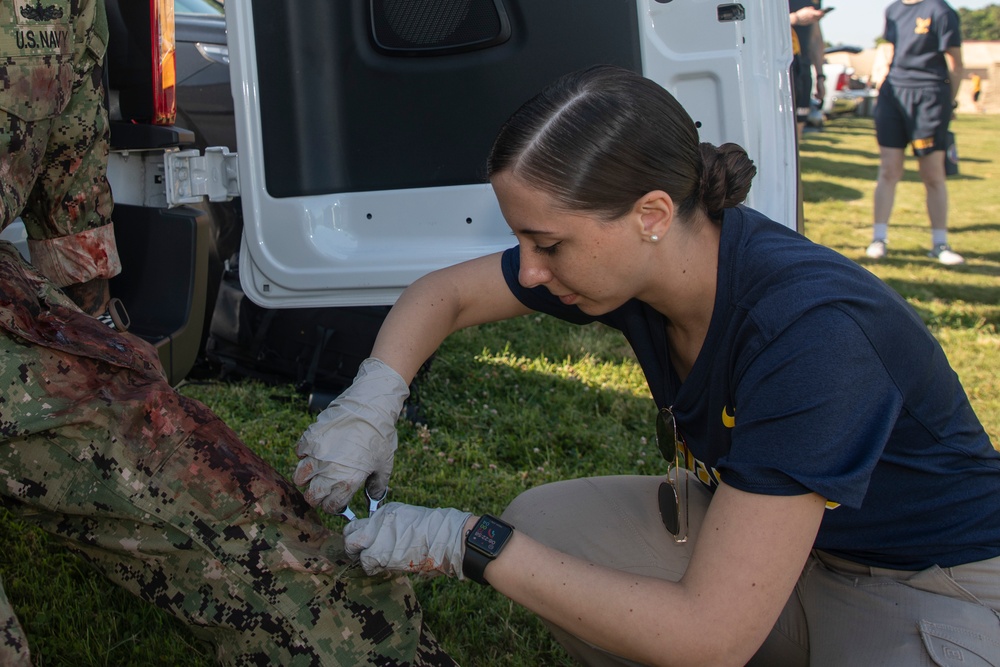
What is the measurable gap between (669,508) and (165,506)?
92cm

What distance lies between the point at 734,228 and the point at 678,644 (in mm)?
639

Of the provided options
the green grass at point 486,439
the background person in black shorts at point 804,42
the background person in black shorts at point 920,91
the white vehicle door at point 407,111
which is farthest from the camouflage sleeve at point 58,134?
the background person in black shorts at point 920,91

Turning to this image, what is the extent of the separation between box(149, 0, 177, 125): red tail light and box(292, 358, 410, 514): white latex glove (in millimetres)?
1016

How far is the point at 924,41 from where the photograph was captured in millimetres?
5926

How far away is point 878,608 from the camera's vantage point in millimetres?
1548

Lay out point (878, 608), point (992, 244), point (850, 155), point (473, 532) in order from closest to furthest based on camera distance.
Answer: point (473, 532) → point (878, 608) → point (992, 244) → point (850, 155)

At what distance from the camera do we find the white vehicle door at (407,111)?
226 cm

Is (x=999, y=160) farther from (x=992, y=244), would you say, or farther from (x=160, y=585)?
(x=160, y=585)

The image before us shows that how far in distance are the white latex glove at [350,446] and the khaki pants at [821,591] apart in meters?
0.36

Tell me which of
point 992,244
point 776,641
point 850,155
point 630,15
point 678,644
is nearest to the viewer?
point 678,644

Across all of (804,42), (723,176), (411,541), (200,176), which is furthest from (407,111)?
(804,42)

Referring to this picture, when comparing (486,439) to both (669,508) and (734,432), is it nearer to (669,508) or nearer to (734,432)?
(669,508)

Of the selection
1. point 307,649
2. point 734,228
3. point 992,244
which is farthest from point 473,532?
point 992,244

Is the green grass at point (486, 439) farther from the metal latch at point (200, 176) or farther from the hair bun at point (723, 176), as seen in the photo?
the hair bun at point (723, 176)
